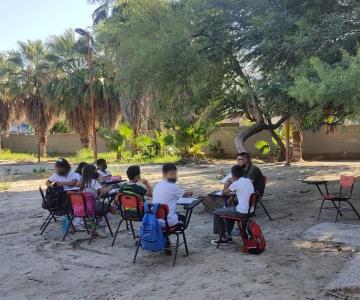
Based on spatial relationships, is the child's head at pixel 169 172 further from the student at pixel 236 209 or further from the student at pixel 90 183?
the student at pixel 90 183

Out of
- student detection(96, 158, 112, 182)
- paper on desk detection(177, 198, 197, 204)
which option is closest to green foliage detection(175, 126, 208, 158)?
student detection(96, 158, 112, 182)

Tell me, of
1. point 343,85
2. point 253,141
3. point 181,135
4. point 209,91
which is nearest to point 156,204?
point 343,85

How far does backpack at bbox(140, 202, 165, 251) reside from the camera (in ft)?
19.4

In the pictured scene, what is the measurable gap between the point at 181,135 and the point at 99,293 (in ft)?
62.5

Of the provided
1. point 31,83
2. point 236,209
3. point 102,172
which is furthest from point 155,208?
point 31,83

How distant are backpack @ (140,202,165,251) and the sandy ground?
277mm

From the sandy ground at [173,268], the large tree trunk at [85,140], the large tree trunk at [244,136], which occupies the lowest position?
the sandy ground at [173,268]

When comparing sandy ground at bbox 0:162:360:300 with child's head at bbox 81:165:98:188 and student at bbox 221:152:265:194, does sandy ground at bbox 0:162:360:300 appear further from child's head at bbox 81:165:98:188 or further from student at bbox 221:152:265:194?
child's head at bbox 81:165:98:188

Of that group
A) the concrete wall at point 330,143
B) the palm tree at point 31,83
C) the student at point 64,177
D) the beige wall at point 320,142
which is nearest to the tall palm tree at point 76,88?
the palm tree at point 31,83

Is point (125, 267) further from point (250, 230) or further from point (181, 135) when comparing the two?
point (181, 135)

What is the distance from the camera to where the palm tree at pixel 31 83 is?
3284 cm

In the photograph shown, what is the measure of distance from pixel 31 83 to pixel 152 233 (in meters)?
29.6

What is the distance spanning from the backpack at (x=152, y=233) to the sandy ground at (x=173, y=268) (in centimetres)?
28

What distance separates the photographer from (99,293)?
201 inches
